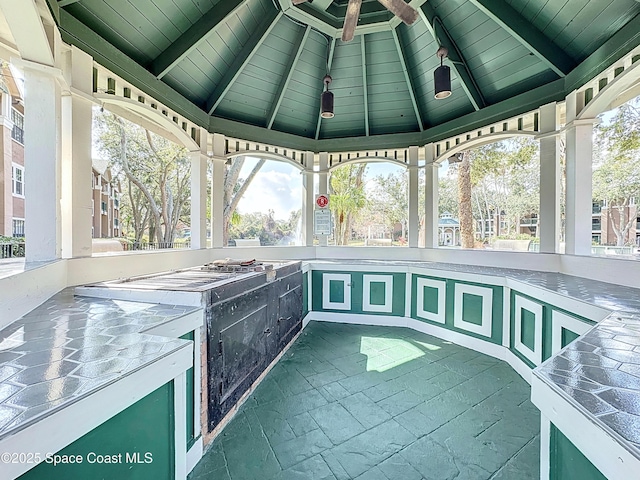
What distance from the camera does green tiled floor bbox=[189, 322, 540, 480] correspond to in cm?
170

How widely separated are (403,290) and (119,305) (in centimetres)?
349

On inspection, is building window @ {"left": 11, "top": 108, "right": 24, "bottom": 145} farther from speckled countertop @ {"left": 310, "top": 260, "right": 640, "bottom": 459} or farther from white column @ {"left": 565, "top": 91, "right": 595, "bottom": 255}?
white column @ {"left": 565, "top": 91, "right": 595, "bottom": 255}

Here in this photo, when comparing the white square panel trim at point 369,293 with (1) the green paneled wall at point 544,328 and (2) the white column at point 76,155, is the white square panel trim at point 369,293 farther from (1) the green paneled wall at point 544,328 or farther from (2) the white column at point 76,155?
(2) the white column at point 76,155

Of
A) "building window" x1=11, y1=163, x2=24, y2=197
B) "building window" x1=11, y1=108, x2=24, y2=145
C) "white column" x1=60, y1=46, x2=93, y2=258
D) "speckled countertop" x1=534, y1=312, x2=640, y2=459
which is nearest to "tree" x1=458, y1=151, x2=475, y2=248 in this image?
"speckled countertop" x1=534, y1=312, x2=640, y2=459

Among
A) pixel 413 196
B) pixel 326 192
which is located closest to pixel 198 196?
pixel 326 192

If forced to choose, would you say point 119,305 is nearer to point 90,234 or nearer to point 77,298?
point 77,298

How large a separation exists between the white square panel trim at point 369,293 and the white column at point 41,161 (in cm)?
350

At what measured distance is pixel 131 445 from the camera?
1.06 metres

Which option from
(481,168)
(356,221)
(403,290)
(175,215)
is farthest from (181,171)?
(481,168)

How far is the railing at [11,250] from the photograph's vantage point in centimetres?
251

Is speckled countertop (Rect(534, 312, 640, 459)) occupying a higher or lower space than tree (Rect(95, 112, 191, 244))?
lower

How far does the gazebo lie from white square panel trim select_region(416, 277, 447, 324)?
4cm

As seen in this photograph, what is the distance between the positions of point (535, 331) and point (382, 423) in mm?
1714

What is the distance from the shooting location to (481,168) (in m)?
10.1
